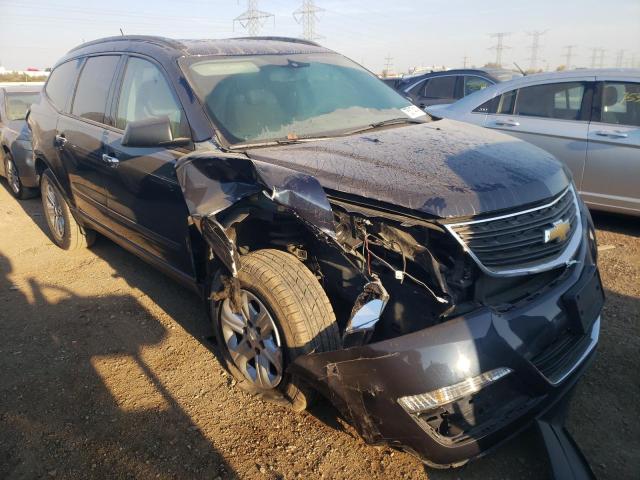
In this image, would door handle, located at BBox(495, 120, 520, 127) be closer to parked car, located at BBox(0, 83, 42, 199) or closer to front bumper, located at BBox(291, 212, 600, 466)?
front bumper, located at BBox(291, 212, 600, 466)

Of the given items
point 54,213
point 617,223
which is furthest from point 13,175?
point 617,223

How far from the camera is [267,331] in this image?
2527 millimetres

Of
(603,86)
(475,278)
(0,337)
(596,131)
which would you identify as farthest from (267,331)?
(603,86)

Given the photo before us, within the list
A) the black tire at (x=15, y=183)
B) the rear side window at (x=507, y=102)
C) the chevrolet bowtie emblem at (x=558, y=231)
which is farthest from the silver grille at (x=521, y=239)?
the black tire at (x=15, y=183)

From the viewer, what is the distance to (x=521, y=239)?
2254mm

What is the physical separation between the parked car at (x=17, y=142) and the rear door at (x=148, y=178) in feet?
12.4

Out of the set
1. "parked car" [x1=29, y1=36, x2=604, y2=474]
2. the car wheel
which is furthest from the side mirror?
the car wheel

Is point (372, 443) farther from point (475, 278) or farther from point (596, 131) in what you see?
point (596, 131)

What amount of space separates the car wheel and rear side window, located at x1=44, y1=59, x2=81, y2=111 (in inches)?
118

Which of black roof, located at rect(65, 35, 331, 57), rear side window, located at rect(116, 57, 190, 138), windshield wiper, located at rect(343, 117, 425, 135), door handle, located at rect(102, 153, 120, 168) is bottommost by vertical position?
door handle, located at rect(102, 153, 120, 168)

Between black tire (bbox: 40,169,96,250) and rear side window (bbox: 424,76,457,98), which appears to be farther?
rear side window (bbox: 424,76,457,98)

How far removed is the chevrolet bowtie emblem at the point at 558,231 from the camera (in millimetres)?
2322

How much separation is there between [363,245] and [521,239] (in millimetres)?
693

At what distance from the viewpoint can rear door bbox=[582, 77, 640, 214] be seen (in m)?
4.81
